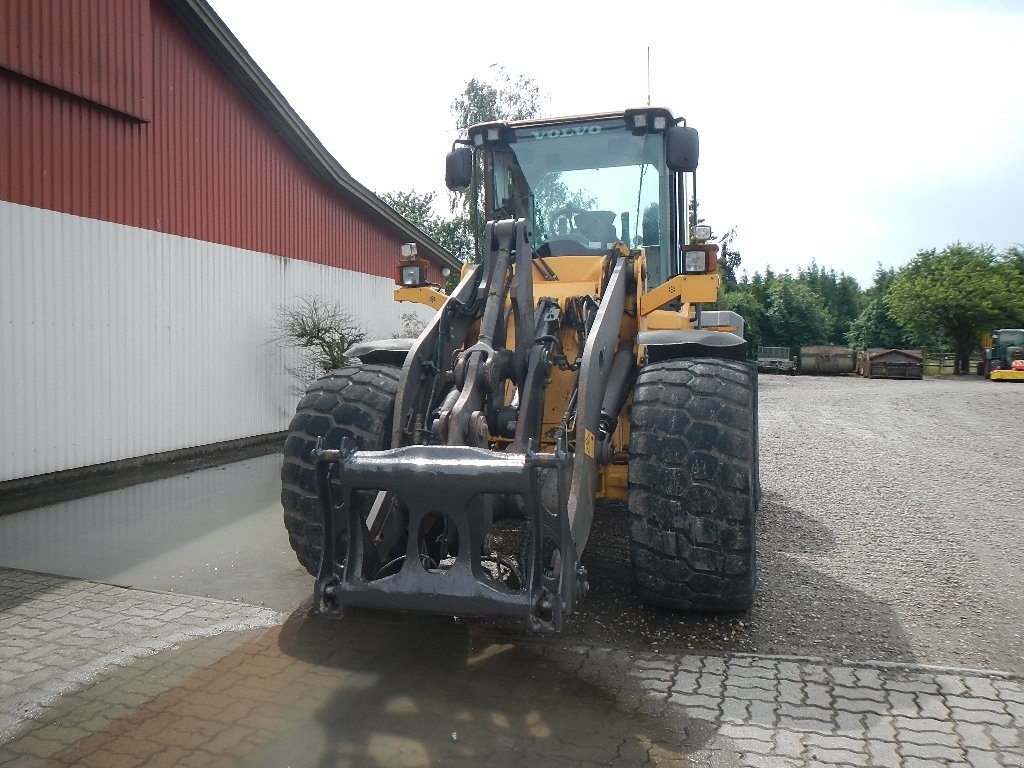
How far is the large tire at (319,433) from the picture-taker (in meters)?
4.25

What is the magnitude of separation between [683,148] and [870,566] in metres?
3.04

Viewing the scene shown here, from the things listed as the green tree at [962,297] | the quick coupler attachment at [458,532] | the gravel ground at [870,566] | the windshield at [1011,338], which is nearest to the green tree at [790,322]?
the green tree at [962,297]

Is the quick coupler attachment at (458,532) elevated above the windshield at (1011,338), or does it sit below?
below

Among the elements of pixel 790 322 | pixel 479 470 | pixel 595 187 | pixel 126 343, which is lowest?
pixel 479 470

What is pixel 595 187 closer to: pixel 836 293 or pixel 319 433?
pixel 319 433

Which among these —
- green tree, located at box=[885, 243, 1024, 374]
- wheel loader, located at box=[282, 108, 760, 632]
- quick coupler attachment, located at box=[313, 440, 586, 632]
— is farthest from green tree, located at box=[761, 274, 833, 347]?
quick coupler attachment, located at box=[313, 440, 586, 632]

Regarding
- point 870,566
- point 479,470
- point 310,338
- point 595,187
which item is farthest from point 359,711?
point 310,338

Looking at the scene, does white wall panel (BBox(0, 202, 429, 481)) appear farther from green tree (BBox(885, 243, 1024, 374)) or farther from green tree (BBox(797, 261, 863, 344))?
green tree (BBox(797, 261, 863, 344))

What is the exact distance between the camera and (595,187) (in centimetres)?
555

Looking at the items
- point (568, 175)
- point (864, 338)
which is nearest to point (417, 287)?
point (568, 175)

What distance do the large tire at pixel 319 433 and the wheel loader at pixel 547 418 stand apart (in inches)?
0.4

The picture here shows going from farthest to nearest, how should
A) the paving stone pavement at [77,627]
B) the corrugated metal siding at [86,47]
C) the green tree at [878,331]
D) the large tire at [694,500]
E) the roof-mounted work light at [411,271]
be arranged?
the green tree at [878,331] < the corrugated metal siding at [86,47] < the roof-mounted work light at [411,271] < the large tire at [694,500] < the paving stone pavement at [77,627]

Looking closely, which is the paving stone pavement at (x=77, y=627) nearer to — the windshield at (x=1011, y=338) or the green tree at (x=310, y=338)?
the green tree at (x=310, y=338)

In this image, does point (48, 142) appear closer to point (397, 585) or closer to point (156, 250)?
point (156, 250)
